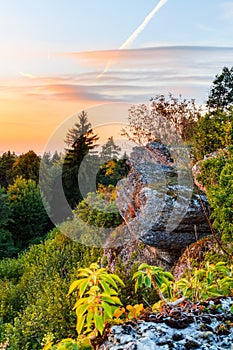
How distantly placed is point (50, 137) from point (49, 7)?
3.92 metres

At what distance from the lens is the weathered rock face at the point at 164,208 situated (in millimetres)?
7824

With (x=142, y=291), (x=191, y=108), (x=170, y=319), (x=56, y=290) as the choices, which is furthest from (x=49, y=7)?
(x=170, y=319)

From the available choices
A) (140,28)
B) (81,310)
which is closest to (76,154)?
(140,28)

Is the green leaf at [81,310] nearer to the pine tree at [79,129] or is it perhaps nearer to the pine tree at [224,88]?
the pine tree at [79,129]

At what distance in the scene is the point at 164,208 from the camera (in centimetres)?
788

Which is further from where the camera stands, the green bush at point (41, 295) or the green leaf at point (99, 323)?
the green bush at point (41, 295)

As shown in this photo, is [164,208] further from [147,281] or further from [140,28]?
[140,28]

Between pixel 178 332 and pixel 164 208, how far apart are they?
6.13 m

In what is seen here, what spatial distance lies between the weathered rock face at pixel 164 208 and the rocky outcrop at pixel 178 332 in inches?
217

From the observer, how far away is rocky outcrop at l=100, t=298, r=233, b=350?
1708mm

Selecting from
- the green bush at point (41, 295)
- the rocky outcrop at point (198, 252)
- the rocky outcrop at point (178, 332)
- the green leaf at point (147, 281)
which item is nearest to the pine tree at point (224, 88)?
the green bush at point (41, 295)

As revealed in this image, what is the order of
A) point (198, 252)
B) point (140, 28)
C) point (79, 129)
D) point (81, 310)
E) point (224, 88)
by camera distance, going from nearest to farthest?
1. point (81, 310)
2. point (198, 252)
3. point (140, 28)
4. point (79, 129)
5. point (224, 88)

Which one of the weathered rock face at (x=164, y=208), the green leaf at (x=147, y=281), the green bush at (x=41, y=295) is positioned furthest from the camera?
the weathered rock face at (x=164, y=208)

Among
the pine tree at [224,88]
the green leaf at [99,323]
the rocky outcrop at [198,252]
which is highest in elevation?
the pine tree at [224,88]
